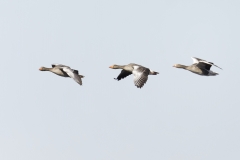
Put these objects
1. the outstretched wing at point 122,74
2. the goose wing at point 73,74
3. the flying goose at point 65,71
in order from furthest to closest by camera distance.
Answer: the outstretched wing at point 122,74 < the flying goose at point 65,71 < the goose wing at point 73,74

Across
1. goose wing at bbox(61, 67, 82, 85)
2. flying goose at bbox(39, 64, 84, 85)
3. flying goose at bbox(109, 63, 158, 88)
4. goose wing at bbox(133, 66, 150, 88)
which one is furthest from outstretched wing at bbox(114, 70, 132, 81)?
goose wing at bbox(61, 67, 82, 85)

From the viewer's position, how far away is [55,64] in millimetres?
78875

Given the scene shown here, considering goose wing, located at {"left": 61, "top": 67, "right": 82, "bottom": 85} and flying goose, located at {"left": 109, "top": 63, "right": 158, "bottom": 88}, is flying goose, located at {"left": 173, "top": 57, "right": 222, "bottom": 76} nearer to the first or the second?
flying goose, located at {"left": 109, "top": 63, "right": 158, "bottom": 88}

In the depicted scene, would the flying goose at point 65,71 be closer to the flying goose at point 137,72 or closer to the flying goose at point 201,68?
the flying goose at point 137,72

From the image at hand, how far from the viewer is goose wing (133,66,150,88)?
2773 inches

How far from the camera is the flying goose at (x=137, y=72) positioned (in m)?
70.8

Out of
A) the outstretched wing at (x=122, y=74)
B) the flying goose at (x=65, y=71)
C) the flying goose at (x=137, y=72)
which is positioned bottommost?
the outstretched wing at (x=122, y=74)

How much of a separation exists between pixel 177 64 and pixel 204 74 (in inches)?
168

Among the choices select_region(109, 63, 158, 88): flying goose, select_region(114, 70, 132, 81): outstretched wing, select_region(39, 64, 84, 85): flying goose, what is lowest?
select_region(114, 70, 132, 81): outstretched wing

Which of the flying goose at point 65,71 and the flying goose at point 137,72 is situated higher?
the flying goose at point 137,72

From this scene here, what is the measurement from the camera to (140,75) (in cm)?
7188

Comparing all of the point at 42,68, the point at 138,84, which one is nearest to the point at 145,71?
the point at 138,84

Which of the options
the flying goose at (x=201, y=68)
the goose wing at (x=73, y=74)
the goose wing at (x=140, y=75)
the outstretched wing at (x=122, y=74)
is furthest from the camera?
the outstretched wing at (x=122, y=74)

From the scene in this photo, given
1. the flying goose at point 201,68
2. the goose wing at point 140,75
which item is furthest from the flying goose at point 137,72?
the flying goose at point 201,68
